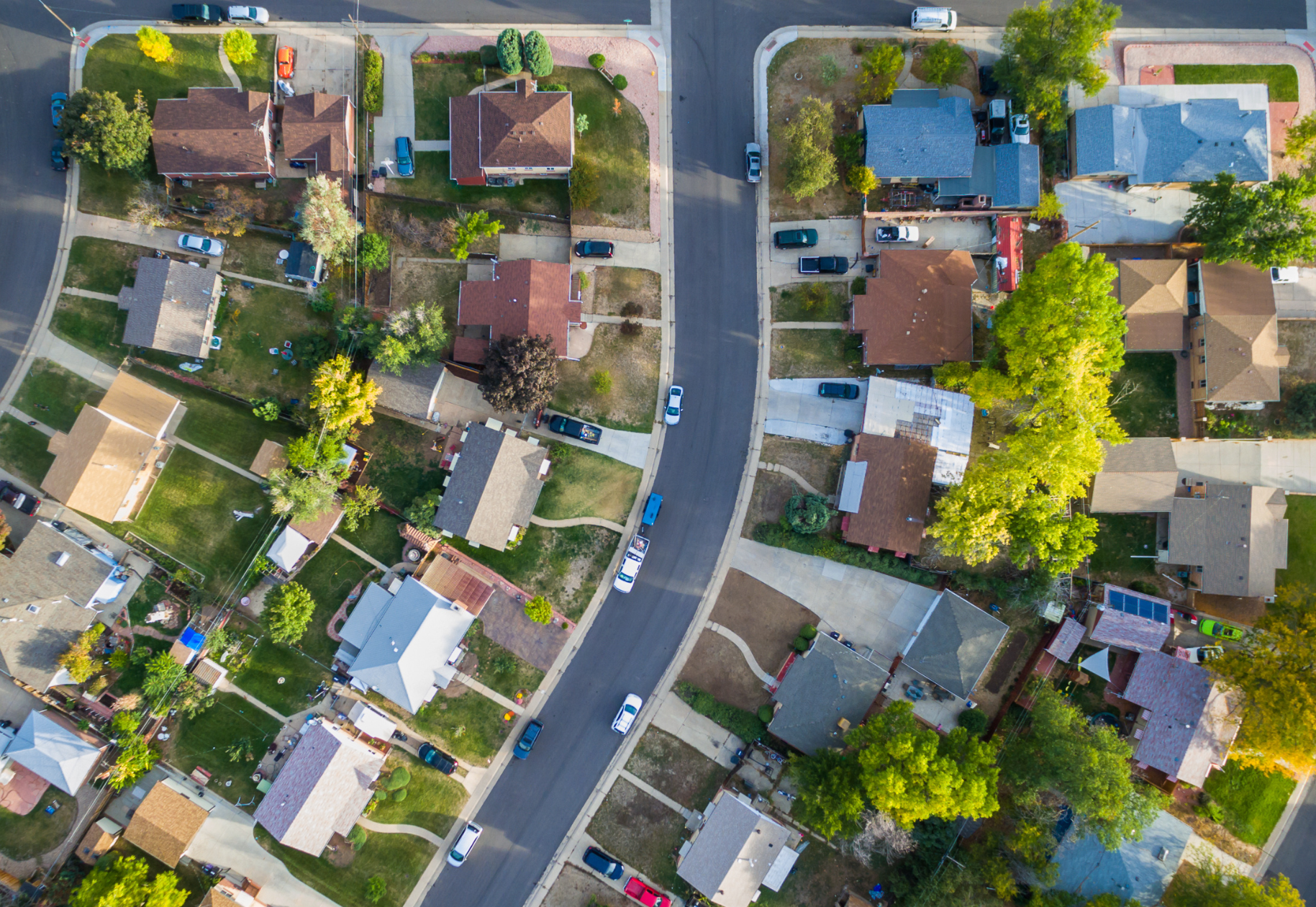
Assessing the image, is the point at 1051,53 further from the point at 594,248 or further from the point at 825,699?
the point at 825,699

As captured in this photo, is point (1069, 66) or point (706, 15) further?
point (706, 15)

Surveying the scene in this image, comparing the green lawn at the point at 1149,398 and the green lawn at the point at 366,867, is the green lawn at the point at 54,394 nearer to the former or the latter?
the green lawn at the point at 366,867

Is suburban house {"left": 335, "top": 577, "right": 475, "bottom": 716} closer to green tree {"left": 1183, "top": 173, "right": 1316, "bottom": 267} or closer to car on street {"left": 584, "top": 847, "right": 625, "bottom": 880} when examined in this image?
car on street {"left": 584, "top": 847, "right": 625, "bottom": 880}

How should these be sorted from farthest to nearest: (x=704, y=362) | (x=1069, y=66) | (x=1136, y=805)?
1. (x=704, y=362)
2. (x=1069, y=66)
3. (x=1136, y=805)

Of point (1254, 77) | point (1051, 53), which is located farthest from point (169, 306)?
point (1254, 77)

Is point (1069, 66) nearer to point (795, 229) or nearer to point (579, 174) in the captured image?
point (795, 229)

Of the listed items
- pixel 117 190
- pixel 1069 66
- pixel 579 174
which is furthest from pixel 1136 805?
pixel 117 190

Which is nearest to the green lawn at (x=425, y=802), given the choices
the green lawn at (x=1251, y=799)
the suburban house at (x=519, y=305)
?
the suburban house at (x=519, y=305)
